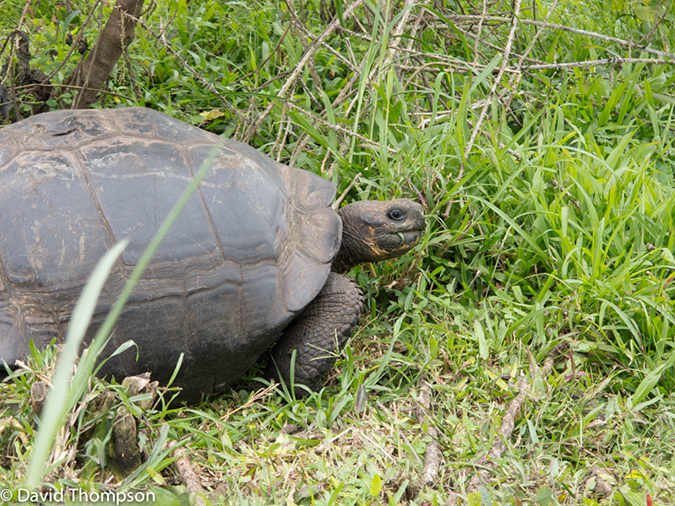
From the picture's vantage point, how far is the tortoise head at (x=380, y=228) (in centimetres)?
309

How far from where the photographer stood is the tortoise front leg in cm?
279

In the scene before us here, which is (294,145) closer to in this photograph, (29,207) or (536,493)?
(29,207)

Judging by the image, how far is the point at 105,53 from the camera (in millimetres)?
3645

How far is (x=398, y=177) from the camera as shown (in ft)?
11.3

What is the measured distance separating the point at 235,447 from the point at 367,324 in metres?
1.09

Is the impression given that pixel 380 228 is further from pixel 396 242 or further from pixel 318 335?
pixel 318 335

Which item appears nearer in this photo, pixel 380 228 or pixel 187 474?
pixel 187 474

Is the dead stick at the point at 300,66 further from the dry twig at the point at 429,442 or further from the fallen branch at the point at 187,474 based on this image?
the fallen branch at the point at 187,474

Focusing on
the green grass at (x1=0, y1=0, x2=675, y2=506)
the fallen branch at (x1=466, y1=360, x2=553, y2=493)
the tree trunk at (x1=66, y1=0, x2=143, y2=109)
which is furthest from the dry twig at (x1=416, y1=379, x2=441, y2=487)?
the tree trunk at (x1=66, y1=0, x2=143, y2=109)

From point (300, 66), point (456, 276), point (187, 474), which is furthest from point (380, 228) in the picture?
point (187, 474)

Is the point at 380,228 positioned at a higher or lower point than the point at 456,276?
higher

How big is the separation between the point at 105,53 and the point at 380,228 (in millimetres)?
2053

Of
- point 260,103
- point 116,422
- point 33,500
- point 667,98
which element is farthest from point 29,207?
point 667,98

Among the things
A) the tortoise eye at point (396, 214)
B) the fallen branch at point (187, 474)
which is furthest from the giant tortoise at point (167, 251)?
the fallen branch at point (187, 474)
